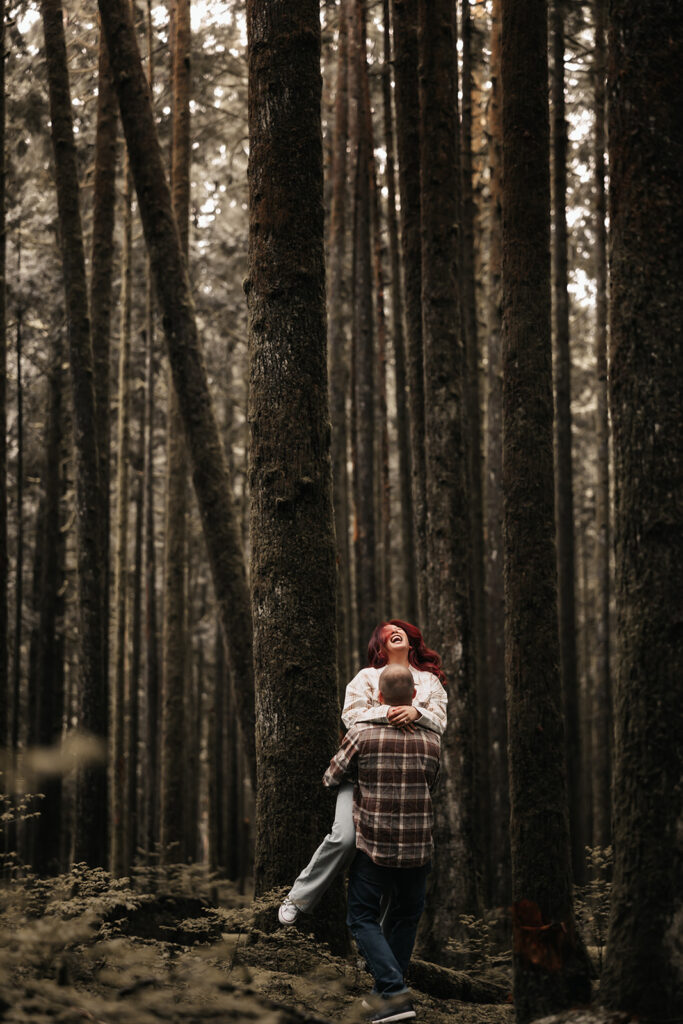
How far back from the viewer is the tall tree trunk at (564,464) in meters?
12.2

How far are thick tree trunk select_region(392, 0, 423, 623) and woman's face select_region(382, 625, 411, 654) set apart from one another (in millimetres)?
3523

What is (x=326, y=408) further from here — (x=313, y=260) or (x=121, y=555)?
(x=121, y=555)

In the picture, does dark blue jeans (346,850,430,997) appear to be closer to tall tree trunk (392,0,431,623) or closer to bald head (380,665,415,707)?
bald head (380,665,415,707)

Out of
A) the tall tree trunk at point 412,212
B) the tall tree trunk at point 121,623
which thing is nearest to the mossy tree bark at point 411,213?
the tall tree trunk at point 412,212

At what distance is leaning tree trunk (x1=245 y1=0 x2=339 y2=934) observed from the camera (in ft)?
17.0

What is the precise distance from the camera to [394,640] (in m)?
5.01

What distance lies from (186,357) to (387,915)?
194 inches

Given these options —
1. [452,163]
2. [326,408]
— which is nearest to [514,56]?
[452,163]

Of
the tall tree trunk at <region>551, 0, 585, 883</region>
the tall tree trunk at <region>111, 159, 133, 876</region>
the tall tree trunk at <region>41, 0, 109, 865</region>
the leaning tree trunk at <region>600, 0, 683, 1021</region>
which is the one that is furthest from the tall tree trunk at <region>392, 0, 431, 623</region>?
the tall tree trunk at <region>111, 159, 133, 876</region>

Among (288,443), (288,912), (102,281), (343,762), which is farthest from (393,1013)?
(102,281)

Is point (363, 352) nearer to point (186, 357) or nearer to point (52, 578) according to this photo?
point (186, 357)

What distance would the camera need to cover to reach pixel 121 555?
12.9m

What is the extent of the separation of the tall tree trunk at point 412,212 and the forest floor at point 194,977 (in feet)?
13.3

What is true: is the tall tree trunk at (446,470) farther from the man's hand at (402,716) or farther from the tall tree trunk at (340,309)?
the tall tree trunk at (340,309)
